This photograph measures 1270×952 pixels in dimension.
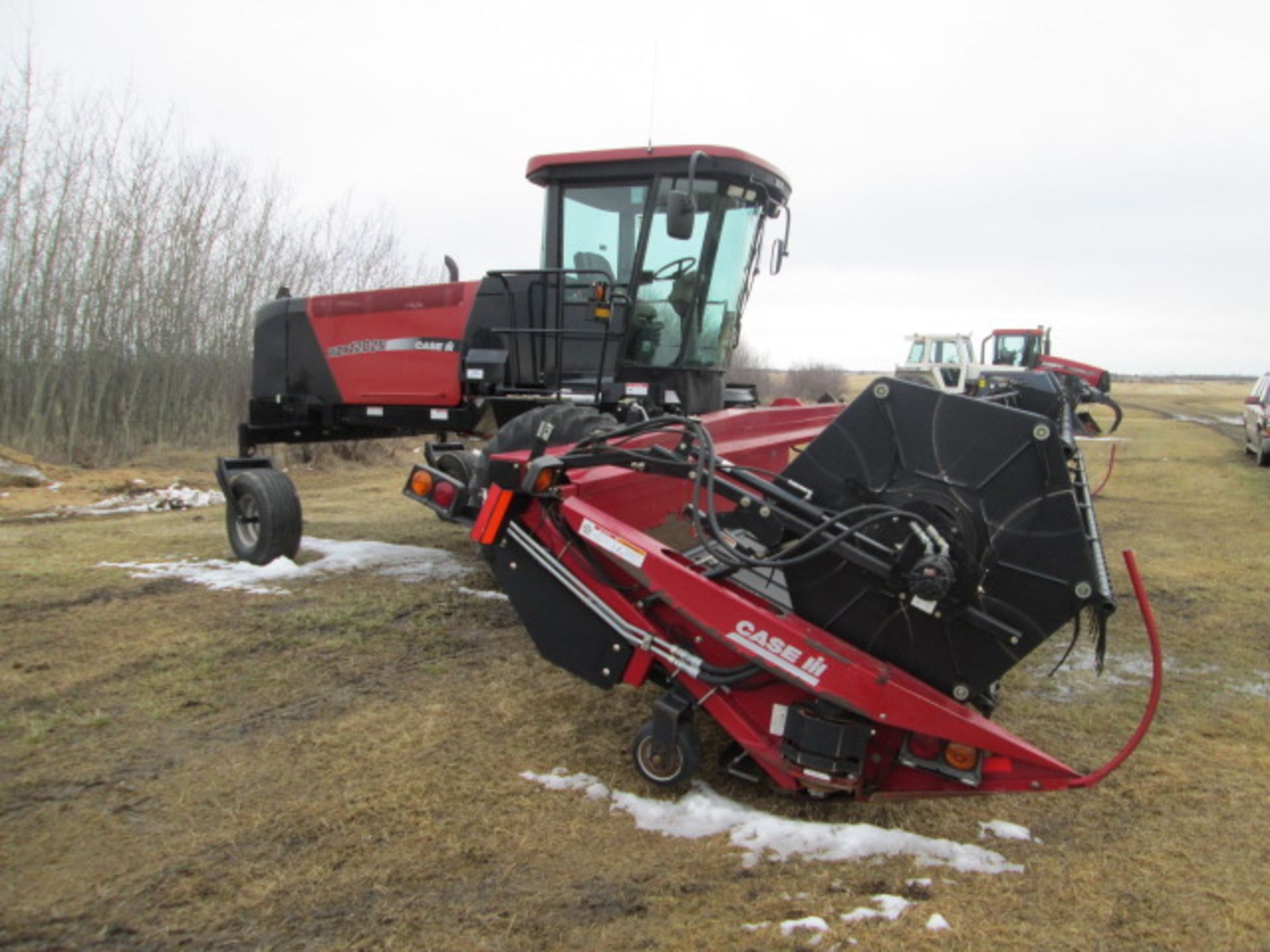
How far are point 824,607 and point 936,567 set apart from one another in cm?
42

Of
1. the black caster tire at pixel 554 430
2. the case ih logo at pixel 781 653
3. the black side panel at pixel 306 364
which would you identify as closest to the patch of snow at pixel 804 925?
the case ih logo at pixel 781 653

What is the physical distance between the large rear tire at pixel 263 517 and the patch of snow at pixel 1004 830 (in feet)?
15.6

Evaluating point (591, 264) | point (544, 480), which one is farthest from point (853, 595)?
point (591, 264)

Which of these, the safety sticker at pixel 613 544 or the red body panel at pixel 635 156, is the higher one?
Result: the red body panel at pixel 635 156

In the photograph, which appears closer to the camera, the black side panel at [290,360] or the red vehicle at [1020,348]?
the black side panel at [290,360]

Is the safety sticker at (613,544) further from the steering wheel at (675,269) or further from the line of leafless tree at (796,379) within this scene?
the line of leafless tree at (796,379)

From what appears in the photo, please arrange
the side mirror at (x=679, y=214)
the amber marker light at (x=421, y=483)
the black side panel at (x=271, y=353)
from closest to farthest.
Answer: the amber marker light at (x=421, y=483) < the side mirror at (x=679, y=214) < the black side panel at (x=271, y=353)

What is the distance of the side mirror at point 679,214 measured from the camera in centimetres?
488

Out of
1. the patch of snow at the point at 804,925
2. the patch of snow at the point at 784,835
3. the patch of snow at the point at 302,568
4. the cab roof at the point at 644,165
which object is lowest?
the patch of snow at the point at 302,568

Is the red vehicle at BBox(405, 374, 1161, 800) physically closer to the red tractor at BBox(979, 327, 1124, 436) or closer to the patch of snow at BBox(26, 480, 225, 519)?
the patch of snow at BBox(26, 480, 225, 519)

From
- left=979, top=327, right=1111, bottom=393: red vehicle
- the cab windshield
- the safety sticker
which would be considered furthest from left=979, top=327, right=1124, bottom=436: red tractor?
the safety sticker

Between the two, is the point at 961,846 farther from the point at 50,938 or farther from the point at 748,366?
the point at 748,366

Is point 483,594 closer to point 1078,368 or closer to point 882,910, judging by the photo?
point 882,910

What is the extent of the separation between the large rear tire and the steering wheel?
281 cm
